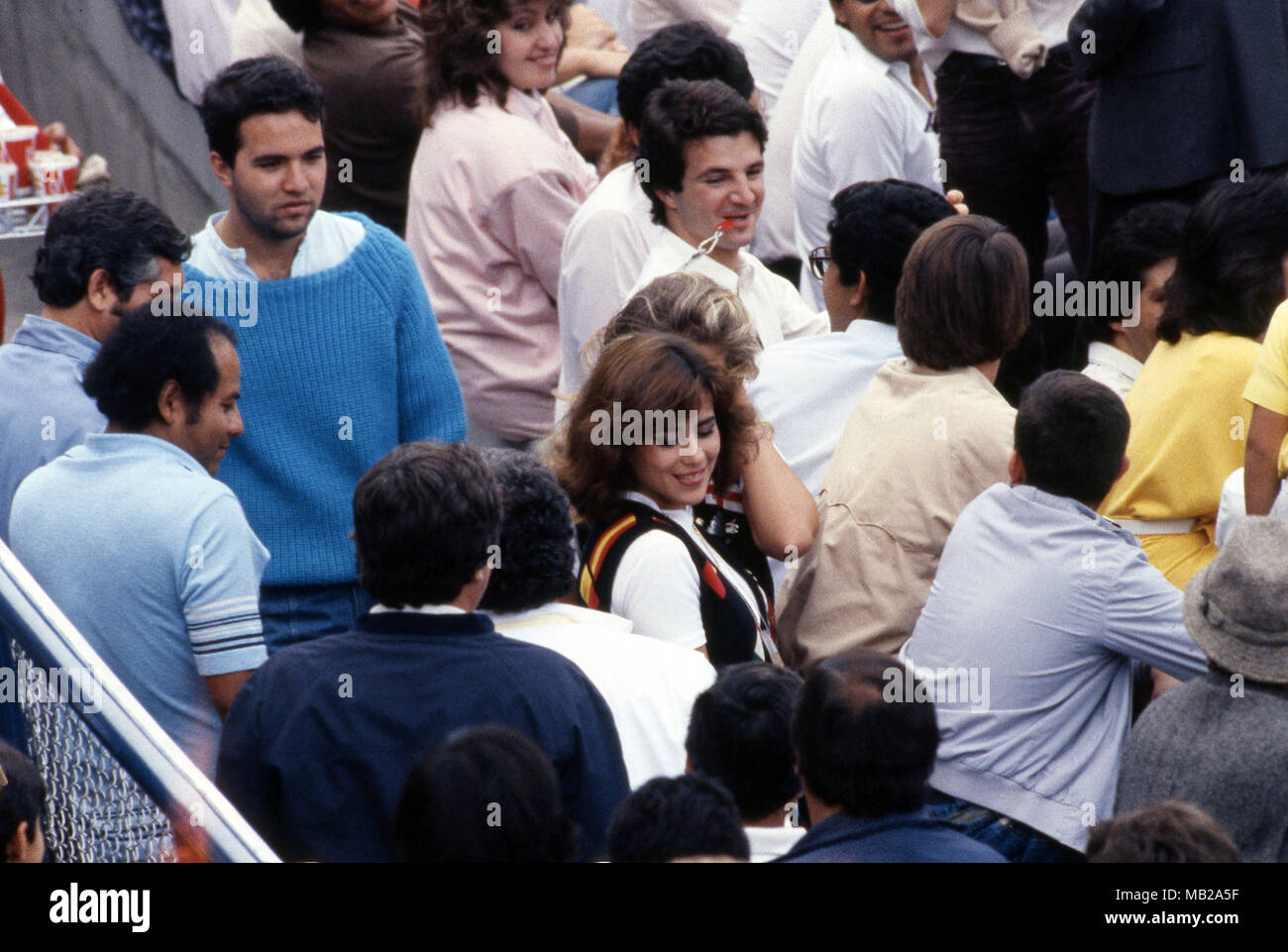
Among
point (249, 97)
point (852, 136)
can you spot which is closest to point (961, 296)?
point (249, 97)

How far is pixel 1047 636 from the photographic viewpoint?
3305 mm

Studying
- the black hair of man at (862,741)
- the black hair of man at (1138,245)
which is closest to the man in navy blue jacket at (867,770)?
the black hair of man at (862,741)

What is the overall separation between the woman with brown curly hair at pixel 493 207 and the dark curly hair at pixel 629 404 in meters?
1.20

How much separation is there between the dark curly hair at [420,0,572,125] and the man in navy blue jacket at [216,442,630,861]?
2230mm

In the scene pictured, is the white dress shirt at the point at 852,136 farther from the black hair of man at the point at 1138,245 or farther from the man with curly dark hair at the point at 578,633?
the man with curly dark hair at the point at 578,633

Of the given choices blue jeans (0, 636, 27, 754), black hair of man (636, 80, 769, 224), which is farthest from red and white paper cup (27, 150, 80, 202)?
blue jeans (0, 636, 27, 754)

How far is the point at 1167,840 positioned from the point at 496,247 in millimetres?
2999

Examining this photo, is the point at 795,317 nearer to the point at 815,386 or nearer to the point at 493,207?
the point at 815,386

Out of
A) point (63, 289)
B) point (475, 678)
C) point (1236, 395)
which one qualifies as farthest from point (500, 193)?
point (475, 678)

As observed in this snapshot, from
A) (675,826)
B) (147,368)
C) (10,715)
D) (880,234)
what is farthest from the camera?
(880,234)

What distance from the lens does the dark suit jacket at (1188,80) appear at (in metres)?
4.89
